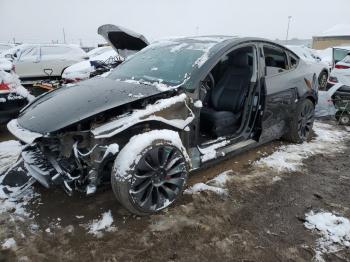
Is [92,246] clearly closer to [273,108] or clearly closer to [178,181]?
[178,181]

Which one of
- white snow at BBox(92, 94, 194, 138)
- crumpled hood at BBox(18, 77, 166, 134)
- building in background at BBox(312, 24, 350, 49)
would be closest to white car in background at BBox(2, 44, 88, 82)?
crumpled hood at BBox(18, 77, 166, 134)

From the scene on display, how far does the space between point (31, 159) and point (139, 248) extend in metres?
1.42

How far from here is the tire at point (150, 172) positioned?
2.82 metres

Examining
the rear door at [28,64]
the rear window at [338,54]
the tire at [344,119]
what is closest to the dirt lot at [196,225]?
the tire at [344,119]

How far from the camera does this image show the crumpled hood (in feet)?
9.34

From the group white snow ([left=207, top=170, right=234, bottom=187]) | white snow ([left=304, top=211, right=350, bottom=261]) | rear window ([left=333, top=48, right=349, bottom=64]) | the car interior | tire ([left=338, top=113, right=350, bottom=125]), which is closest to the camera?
white snow ([left=304, top=211, right=350, bottom=261])

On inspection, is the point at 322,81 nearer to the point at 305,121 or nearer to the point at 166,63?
the point at 305,121

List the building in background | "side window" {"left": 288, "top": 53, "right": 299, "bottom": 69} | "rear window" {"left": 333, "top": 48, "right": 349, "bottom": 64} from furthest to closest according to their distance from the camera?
the building in background
"rear window" {"left": 333, "top": 48, "right": 349, "bottom": 64}
"side window" {"left": 288, "top": 53, "right": 299, "bottom": 69}

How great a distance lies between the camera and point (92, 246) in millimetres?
2711

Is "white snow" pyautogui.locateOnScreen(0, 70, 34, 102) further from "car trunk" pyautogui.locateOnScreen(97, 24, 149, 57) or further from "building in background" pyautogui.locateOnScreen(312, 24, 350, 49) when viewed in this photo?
"building in background" pyautogui.locateOnScreen(312, 24, 350, 49)

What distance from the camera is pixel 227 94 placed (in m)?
4.44

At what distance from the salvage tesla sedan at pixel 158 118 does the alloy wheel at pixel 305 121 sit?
465 millimetres

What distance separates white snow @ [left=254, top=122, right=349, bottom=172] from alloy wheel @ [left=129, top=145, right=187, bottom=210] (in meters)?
1.61

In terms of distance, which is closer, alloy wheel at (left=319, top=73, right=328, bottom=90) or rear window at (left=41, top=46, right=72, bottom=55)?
alloy wheel at (left=319, top=73, right=328, bottom=90)
